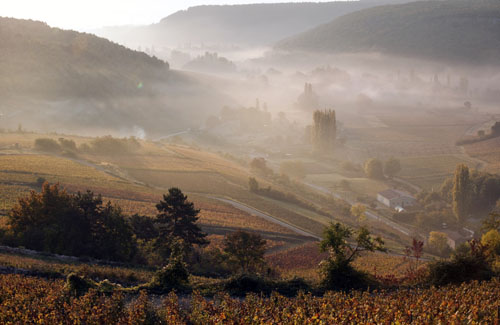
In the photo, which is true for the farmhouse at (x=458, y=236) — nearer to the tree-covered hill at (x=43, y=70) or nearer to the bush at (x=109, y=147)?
the bush at (x=109, y=147)

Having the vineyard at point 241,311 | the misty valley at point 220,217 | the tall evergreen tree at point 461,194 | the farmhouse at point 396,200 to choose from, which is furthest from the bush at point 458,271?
the farmhouse at point 396,200

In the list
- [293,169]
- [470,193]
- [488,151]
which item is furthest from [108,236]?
[488,151]

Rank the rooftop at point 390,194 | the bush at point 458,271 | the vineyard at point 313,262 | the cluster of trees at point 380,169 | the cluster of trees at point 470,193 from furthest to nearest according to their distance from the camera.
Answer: the cluster of trees at point 380,169, the rooftop at point 390,194, the cluster of trees at point 470,193, the vineyard at point 313,262, the bush at point 458,271

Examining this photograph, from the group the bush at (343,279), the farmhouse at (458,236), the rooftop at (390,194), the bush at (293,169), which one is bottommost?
the farmhouse at (458,236)

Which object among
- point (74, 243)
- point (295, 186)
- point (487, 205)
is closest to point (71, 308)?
point (74, 243)

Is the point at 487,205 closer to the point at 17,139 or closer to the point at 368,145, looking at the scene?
the point at 368,145

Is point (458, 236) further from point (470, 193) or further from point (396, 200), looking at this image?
point (396, 200)

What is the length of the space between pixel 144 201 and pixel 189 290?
1510 inches

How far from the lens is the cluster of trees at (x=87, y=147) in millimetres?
86000

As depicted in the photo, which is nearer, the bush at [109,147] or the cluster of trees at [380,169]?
the bush at [109,147]

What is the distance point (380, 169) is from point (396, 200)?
25.5 m

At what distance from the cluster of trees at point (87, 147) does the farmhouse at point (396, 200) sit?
66.0 metres

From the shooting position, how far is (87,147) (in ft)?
300

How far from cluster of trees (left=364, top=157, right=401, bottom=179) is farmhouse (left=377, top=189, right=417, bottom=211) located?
20768 millimetres
